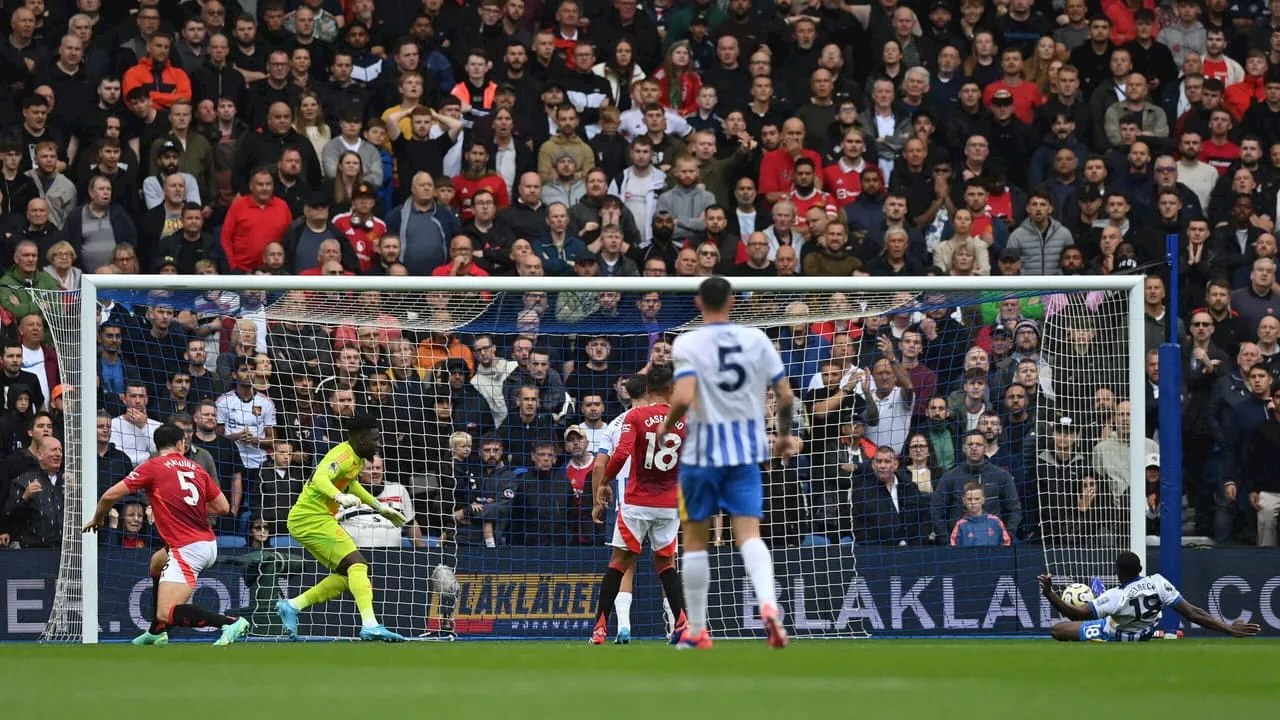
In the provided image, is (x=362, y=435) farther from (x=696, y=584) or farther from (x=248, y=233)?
(x=248, y=233)

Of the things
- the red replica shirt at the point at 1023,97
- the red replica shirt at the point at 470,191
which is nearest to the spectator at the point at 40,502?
the red replica shirt at the point at 470,191

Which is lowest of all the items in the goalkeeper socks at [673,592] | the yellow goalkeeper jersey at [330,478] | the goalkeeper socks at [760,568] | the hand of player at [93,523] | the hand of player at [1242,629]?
the hand of player at [1242,629]

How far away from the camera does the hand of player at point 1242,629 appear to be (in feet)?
47.6

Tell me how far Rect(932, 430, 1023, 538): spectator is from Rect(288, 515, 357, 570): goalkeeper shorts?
543cm

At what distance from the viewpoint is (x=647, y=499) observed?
13578 mm

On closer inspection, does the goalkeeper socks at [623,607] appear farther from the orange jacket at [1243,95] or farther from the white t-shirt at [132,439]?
the orange jacket at [1243,95]

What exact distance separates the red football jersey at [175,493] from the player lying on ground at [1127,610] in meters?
6.83

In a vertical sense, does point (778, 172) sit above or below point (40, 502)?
above

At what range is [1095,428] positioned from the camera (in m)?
16.2

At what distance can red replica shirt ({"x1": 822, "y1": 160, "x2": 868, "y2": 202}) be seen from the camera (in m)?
19.2

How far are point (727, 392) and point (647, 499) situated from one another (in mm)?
3630

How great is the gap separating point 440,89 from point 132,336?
16.4ft

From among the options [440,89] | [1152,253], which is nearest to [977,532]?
[1152,253]

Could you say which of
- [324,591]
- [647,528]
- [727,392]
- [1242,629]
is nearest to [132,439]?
[324,591]
